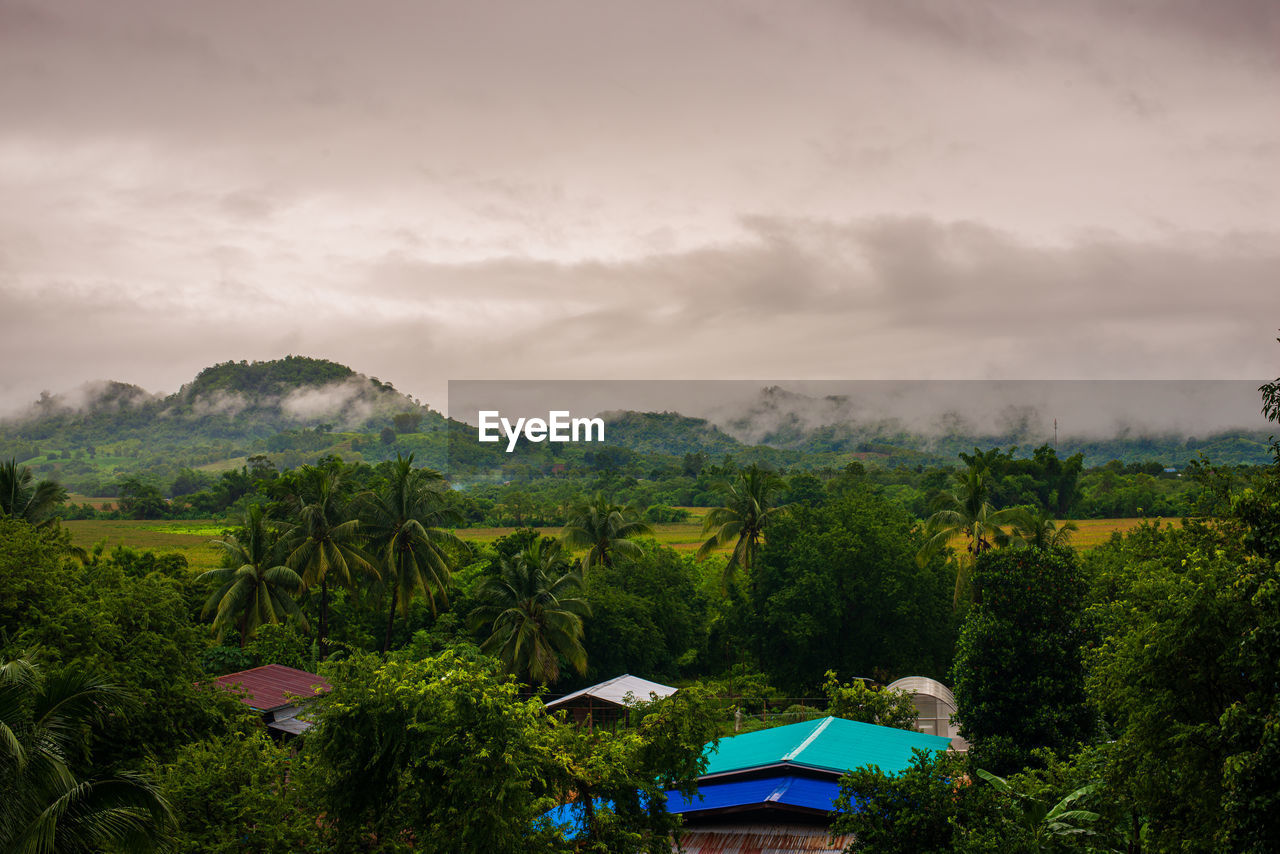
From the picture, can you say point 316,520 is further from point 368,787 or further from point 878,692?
point 368,787

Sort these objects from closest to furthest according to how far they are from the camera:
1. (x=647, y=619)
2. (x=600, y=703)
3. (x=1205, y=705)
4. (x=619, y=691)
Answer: (x=1205, y=705) < (x=600, y=703) < (x=619, y=691) < (x=647, y=619)

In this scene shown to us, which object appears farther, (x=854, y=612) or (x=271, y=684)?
(x=854, y=612)

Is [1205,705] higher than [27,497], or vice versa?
[27,497]

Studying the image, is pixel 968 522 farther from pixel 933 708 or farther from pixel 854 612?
pixel 933 708

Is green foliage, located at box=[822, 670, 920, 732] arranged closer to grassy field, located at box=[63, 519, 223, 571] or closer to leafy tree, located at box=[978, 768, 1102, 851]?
leafy tree, located at box=[978, 768, 1102, 851]

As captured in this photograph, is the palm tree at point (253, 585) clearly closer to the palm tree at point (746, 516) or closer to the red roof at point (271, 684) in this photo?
the red roof at point (271, 684)

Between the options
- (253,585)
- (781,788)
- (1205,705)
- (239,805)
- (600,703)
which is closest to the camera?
(1205,705)

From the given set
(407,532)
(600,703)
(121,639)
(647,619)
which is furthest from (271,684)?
(647,619)
